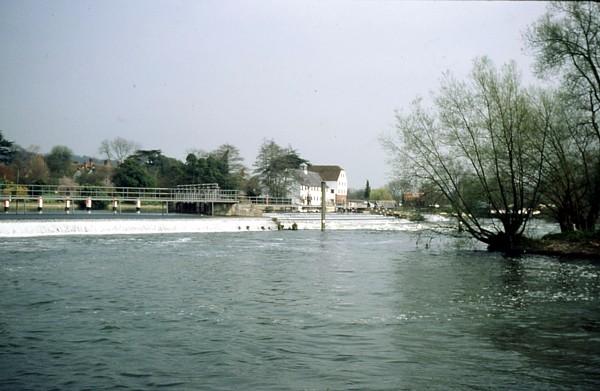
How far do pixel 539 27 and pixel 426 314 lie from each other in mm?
16570

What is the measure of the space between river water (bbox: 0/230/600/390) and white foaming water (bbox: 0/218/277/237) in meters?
12.4

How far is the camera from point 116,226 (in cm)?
3738

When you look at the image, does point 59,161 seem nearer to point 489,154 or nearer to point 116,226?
point 116,226

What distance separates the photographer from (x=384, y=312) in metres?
12.5

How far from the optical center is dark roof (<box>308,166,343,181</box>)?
138188mm

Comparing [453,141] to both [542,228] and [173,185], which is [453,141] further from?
[173,185]

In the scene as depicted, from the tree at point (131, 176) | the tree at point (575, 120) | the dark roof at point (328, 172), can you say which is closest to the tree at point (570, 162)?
the tree at point (575, 120)

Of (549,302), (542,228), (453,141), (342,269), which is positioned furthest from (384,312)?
(542,228)

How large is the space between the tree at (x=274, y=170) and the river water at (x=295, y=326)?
219 feet

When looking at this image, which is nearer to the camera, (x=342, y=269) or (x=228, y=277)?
(x=228, y=277)

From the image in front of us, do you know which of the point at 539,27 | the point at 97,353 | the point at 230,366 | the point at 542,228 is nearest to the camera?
the point at 230,366

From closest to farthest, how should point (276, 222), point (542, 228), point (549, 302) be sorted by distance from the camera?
point (549, 302) → point (542, 228) → point (276, 222)

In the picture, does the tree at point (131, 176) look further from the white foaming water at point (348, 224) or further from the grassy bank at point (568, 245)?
the grassy bank at point (568, 245)

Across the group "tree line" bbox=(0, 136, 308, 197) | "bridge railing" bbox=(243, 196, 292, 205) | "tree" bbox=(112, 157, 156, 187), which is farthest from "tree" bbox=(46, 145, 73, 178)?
"bridge railing" bbox=(243, 196, 292, 205)
